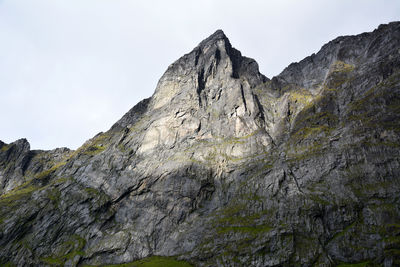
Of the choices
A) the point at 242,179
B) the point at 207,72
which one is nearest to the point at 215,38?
the point at 207,72

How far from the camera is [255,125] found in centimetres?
11781

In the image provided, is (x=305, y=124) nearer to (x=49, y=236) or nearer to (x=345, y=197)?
(x=345, y=197)

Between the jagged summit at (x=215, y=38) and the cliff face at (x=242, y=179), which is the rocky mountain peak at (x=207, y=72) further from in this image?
the cliff face at (x=242, y=179)

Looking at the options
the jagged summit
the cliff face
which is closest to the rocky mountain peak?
the jagged summit

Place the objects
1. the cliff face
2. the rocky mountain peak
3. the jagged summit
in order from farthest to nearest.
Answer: the jagged summit, the rocky mountain peak, the cliff face

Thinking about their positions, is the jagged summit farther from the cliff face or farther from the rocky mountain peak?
the cliff face

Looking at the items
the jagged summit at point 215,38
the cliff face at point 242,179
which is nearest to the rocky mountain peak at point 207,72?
the jagged summit at point 215,38

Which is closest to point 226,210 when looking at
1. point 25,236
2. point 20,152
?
point 25,236

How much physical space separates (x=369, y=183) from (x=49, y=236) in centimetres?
11265

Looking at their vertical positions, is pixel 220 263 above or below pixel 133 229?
below

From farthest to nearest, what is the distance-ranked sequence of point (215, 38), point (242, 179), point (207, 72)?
1. point (215, 38)
2. point (207, 72)
3. point (242, 179)

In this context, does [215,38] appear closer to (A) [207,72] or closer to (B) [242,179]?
(A) [207,72]

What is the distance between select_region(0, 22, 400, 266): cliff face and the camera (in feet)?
232

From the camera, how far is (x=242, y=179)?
97.9 m
